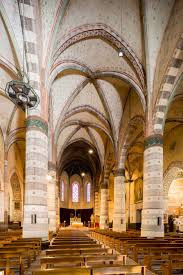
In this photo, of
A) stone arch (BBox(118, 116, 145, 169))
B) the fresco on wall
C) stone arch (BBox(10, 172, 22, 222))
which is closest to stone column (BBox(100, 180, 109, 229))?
the fresco on wall

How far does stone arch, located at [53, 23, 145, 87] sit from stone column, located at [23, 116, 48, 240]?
13.8 ft

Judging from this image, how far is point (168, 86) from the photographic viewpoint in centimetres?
1550

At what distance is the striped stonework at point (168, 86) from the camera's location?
14227 millimetres

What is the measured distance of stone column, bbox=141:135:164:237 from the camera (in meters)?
15.1

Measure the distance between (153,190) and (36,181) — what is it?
6.74 meters

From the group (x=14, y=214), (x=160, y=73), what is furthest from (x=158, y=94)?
(x=14, y=214)

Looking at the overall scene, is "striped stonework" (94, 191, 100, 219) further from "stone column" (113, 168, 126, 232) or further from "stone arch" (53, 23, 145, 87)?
"stone arch" (53, 23, 145, 87)

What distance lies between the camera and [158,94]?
1591cm

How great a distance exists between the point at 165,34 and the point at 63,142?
1677 centimetres

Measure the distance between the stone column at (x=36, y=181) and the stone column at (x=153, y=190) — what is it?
5.91 m

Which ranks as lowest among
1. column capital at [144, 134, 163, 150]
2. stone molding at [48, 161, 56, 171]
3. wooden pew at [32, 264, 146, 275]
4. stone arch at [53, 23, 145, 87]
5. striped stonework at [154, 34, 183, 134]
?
wooden pew at [32, 264, 146, 275]

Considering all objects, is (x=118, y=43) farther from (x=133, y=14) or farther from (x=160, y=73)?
Answer: (x=160, y=73)

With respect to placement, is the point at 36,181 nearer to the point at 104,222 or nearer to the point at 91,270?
the point at 91,270

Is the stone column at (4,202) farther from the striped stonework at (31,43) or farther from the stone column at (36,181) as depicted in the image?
the striped stonework at (31,43)
